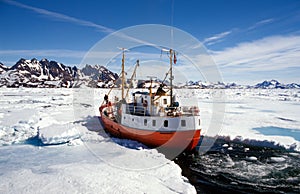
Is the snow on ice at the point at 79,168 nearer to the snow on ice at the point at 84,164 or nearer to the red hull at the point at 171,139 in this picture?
the snow on ice at the point at 84,164

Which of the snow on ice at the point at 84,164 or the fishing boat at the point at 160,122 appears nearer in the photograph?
the snow on ice at the point at 84,164

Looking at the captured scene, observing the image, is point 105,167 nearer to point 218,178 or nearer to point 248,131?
point 218,178

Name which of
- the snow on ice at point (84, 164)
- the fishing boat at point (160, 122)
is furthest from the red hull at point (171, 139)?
the snow on ice at point (84, 164)

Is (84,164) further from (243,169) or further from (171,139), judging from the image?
(243,169)

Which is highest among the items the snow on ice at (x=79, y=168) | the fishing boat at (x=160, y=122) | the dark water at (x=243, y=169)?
the fishing boat at (x=160, y=122)

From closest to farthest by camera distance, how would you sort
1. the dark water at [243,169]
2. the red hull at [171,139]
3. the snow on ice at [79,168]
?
the snow on ice at [79,168] < the dark water at [243,169] < the red hull at [171,139]

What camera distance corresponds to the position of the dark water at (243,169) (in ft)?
27.1

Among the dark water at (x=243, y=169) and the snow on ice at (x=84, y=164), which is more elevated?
the snow on ice at (x=84, y=164)

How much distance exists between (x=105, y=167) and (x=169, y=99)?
7524 mm

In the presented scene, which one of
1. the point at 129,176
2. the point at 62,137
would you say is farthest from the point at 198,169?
the point at 62,137

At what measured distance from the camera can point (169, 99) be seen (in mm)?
14727

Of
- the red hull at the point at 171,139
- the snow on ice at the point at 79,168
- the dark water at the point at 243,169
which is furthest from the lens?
the red hull at the point at 171,139

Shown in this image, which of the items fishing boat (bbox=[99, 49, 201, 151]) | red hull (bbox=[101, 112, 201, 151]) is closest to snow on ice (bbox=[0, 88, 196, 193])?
red hull (bbox=[101, 112, 201, 151])

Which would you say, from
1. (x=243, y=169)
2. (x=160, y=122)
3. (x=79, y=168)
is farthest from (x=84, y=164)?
(x=243, y=169)
